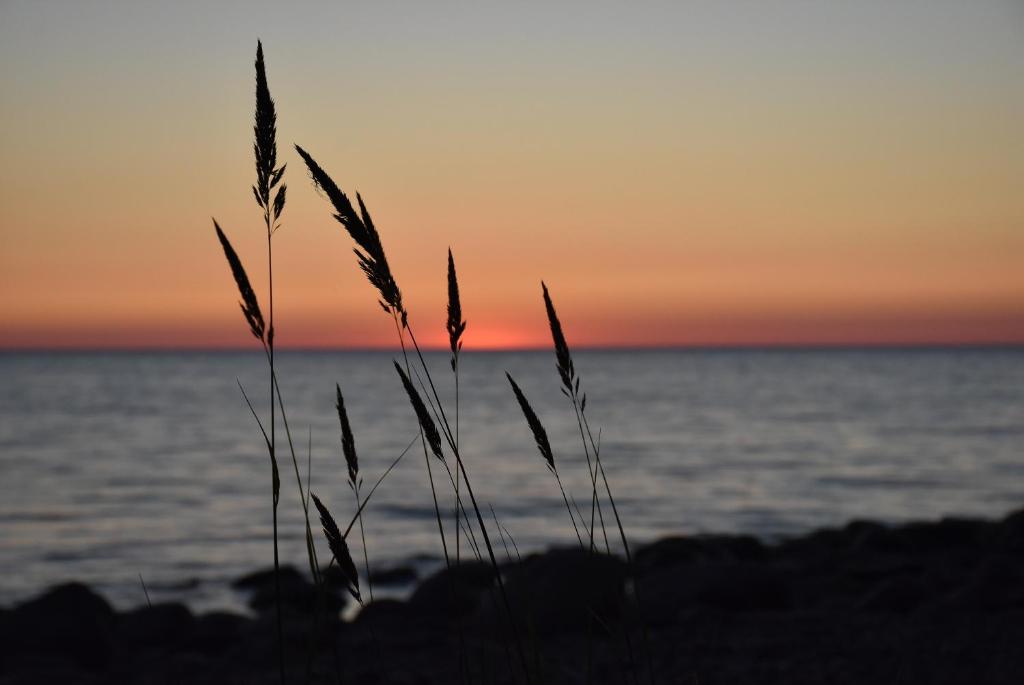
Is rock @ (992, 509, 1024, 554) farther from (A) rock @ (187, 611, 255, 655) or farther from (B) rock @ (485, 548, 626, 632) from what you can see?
(A) rock @ (187, 611, 255, 655)

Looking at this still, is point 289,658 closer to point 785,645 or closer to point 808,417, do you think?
point 785,645

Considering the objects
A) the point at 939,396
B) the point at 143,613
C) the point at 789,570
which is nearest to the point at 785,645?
the point at 789,570

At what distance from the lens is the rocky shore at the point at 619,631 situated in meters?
5.06

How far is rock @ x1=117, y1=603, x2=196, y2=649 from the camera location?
8.48 meters

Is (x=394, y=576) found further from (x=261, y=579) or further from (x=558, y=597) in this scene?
(x=558, y=597)

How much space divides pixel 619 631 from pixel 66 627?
4.31m

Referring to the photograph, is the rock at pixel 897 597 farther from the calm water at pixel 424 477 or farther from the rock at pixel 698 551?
the calm water at pixel 424 477

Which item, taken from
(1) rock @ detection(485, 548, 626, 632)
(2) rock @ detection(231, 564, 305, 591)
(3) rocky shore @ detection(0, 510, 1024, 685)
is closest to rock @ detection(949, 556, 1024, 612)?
(3) rocky shore @ detection(0, 510, 1024, 685)

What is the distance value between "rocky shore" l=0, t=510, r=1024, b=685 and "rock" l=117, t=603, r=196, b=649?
0.06ft

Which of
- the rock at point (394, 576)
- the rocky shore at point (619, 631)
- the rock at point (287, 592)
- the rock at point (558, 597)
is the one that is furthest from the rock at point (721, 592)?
the rock at point (394, 576)

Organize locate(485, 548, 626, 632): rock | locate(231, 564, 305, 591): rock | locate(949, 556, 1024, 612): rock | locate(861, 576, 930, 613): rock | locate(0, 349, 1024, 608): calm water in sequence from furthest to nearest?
locate(0, 349, 1024, 608): calm water, locate(231, 564, 305, 591): rock, locate(861, 576, 930, 613): rock, locate(485, 548, 626, 632): rock, locate(949, 556, 1024, 612): rock

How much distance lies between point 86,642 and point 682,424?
33294mm

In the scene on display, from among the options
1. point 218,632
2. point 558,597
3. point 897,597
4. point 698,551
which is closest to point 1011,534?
point 698,551

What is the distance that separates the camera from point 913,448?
93.2 feet
